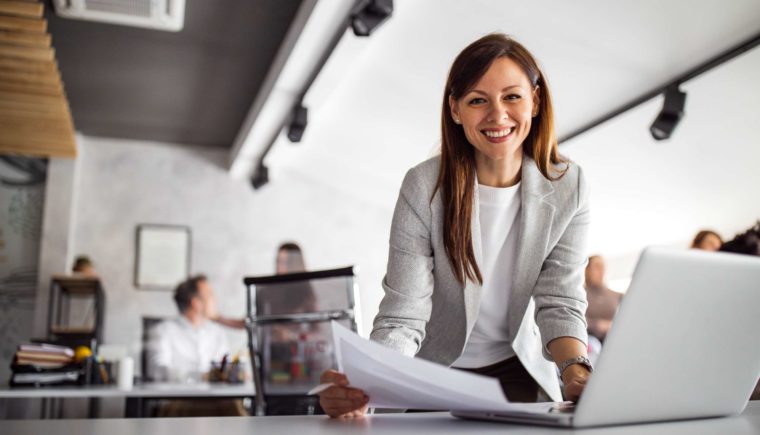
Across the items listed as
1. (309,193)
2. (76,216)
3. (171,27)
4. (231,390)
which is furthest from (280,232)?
(231,390)

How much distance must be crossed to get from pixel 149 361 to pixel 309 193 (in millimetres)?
4041

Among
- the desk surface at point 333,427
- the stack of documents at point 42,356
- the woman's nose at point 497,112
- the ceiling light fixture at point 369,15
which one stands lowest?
the desk surface at point 333,427

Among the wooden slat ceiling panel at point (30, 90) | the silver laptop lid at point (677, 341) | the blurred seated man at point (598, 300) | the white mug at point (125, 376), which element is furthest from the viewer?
the blurred seated man at point (598, 300)

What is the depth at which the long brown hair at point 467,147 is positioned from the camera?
4.19ft

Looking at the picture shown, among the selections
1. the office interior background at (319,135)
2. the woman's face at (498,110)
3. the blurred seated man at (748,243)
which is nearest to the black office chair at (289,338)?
the office interior background at (319,135)

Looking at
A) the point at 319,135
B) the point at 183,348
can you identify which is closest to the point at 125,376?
the point at 183,348

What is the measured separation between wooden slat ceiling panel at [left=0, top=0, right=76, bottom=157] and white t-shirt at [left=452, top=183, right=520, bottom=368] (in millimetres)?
3165

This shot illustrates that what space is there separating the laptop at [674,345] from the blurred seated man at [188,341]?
3.57m

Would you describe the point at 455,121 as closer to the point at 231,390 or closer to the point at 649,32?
the point at 231,390

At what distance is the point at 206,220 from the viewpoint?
753cm

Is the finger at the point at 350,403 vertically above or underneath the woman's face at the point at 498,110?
underneath

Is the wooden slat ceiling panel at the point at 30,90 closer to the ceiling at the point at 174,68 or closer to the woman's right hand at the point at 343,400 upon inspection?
the ceiling at the point at 174,68

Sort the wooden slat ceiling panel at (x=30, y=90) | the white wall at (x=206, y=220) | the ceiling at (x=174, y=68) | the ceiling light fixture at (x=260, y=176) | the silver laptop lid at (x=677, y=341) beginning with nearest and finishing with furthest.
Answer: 1. the silver laptop lid at (x=677, y=341)
2. the wooden slat ceiling panel at (x=30, y=90)
3. the ceiling at (x=174, y=68)
4. the white wall at (x=206, y=220)
5. the ceiling light fixture at (x=260, y=176)

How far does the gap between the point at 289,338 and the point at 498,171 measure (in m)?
1.75
